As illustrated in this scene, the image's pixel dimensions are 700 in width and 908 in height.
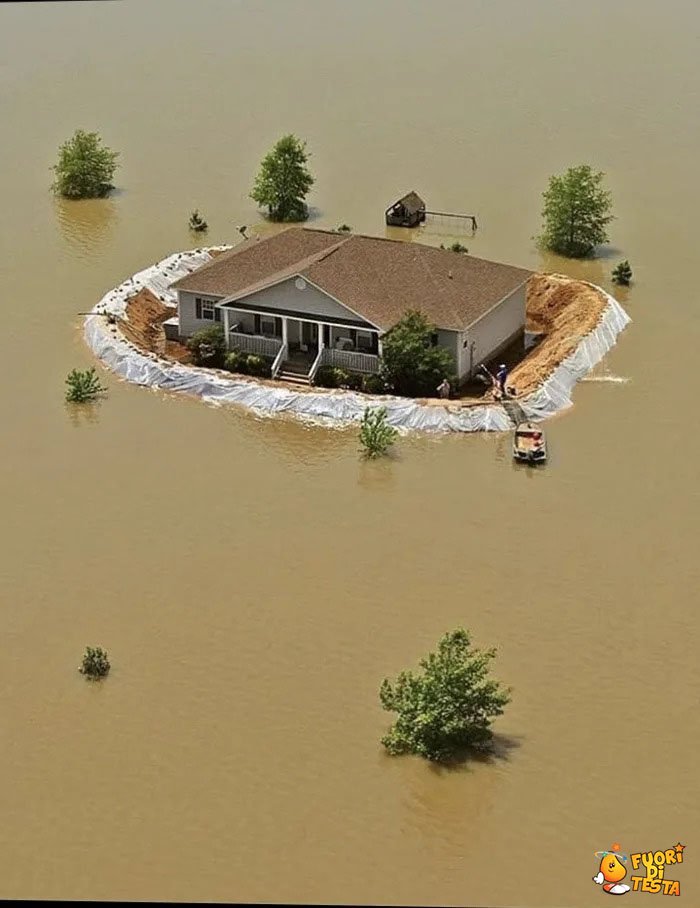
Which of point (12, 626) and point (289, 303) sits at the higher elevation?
point (289, 303)

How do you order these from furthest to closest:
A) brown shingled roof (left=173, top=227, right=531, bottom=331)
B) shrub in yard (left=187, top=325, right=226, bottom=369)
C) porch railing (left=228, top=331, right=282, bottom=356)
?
1. shrub in yard (left=187, top=325, right=226, bottom=369)
2. porch railing (left=228, top=331, right=282, bottom=356)
3. brown shingled roof (left=173, top=227, right=531, bottom=331)

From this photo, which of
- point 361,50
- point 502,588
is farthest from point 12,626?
point 361,50

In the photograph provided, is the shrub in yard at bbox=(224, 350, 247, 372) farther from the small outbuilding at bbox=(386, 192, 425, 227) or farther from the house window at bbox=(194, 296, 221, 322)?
the small outbuilding at bbox=(386, 192, 425, 227)

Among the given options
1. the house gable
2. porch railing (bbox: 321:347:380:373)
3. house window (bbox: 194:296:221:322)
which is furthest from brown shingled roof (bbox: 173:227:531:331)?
porch railing (bbox: 321:347:380:373)

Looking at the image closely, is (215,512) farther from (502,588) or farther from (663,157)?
(663,157)

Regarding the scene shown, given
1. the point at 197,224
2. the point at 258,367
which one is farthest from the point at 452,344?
the point at 197,224

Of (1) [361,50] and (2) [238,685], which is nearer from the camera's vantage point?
(2) [238,685]
